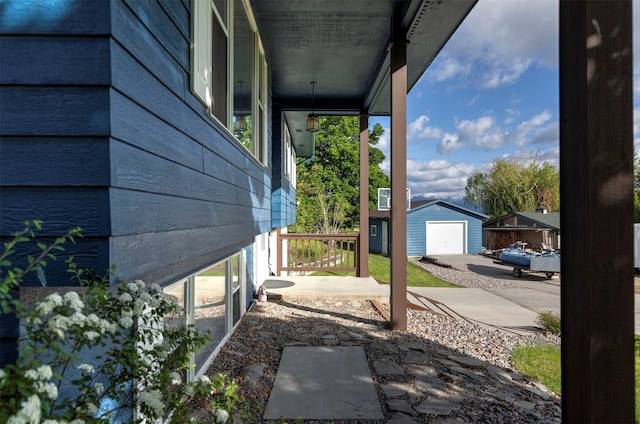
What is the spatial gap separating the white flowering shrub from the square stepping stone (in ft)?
4.17

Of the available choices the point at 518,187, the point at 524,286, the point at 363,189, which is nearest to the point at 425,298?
the point at 363,189

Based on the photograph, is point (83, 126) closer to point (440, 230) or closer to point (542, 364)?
point (542, 364)

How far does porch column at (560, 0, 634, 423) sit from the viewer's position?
1.27 meters

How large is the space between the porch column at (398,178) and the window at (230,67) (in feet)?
5.64

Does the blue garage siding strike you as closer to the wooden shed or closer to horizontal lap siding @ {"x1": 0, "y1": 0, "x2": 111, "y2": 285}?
the wooden shed

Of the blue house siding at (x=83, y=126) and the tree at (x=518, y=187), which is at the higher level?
the tree at (x=518, y=187)

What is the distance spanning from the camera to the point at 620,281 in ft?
4.19

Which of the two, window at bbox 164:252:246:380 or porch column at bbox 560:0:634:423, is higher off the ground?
porch column at bbox 560:0:634:423

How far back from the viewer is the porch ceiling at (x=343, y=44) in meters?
4.15

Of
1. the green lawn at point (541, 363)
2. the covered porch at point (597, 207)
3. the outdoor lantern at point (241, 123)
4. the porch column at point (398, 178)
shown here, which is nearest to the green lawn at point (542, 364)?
the green lawn at point (541, 363)

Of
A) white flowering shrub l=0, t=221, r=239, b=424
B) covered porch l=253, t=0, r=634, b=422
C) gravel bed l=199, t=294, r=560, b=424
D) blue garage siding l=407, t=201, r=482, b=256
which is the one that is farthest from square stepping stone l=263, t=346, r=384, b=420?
blue garage siding l=407, t=201, r=482, b=256

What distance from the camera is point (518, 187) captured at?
29234 mm

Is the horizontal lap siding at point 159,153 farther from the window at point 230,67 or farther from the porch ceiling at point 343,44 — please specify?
the porch ceiling at point 343,44

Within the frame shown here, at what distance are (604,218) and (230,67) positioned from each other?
285cm
